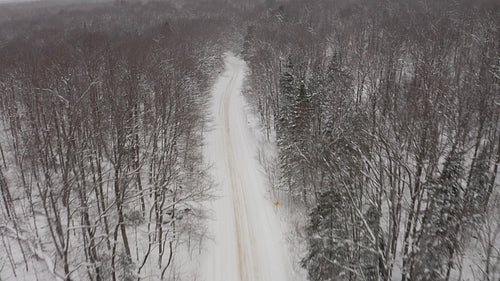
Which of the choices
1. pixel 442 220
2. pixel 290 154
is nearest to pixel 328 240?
pixel 442 220

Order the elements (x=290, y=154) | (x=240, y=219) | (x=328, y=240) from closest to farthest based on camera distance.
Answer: (x=328, y=240) < (x=240, y=219) < (x=290, y=154)

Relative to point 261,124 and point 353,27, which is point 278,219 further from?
point 353,27

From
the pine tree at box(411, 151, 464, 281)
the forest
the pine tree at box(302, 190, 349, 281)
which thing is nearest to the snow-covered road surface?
the forest

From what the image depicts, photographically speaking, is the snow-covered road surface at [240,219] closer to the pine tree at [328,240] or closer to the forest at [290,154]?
the forest at [290,154]

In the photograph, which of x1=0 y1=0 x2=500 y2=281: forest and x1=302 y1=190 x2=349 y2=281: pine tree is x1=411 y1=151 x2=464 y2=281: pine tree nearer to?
x1=0 y1=0 x2=500 y2=281: forest

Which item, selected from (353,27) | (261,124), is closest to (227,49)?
(353,27)

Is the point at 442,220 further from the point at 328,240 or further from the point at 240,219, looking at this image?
the point at 240,219

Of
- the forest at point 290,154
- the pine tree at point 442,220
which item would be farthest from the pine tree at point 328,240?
the pine tree at point 442,220
